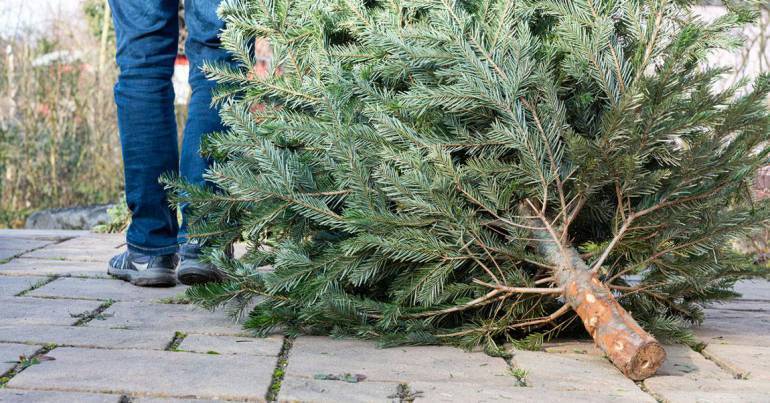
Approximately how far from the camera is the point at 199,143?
3078mm

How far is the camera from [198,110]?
10.2 ft

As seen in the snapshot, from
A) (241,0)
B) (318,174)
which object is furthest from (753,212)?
(241,0)

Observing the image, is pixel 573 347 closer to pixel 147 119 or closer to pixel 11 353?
pixel 11 353

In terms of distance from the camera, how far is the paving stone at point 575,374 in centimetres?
200

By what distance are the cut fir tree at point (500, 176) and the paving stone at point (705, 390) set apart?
0.22ft

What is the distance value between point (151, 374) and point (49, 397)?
260mm

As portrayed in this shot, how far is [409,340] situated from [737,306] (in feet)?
5.50

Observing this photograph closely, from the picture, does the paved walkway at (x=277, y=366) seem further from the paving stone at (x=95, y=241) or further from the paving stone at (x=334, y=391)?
the paving stone at (x=95, y=241)

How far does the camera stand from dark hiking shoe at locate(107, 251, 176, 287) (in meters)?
3.19

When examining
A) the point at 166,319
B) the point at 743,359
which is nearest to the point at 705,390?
the point at 743,359

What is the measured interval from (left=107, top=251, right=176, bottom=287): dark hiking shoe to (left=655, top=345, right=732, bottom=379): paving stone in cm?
183

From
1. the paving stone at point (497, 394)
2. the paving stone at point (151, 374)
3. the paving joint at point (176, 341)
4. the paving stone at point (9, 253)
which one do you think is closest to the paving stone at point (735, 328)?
the paving stone at point (497, 394)

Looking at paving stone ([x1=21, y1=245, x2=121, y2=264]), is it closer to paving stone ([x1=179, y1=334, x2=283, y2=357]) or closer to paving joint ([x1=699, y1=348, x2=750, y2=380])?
paving stone ([x1=179, y1=334, x2=283, y2=357])

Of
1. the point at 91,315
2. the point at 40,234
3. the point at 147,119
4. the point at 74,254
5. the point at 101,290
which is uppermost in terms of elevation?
the point at 147,119
